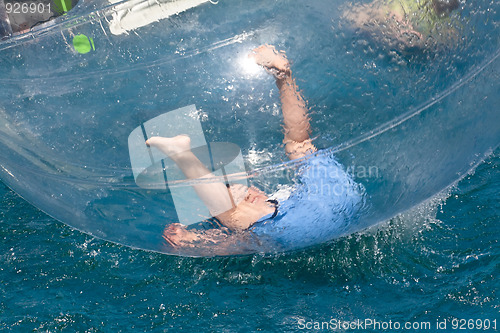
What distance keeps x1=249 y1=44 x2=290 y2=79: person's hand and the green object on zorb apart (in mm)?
676

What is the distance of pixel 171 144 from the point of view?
2021 mm

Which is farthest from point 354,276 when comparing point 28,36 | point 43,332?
point 28,36

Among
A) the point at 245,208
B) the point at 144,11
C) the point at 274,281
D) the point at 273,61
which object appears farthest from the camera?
the point at 274,281

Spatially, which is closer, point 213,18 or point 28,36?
point 213,18

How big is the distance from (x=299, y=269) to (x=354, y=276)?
0.83 ft

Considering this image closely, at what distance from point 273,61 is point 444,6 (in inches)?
27.0

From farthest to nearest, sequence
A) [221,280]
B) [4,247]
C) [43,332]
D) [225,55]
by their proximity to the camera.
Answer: [4,247]
[221,280]
[43,332]
[225,55]

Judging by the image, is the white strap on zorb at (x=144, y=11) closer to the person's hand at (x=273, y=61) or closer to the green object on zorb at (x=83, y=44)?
the green object on zorb at (x=83, y=44)

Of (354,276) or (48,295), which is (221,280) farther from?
(48,295)

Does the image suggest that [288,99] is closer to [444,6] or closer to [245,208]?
[245,208]

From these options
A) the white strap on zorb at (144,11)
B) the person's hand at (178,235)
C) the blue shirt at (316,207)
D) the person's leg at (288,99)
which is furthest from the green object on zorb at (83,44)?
the blue shirt at (316,207)

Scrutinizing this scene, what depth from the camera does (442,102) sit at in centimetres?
209

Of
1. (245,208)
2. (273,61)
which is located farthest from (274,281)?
(273,61)

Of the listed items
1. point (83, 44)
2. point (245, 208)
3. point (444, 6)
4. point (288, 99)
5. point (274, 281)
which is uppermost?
point (444, 6)
